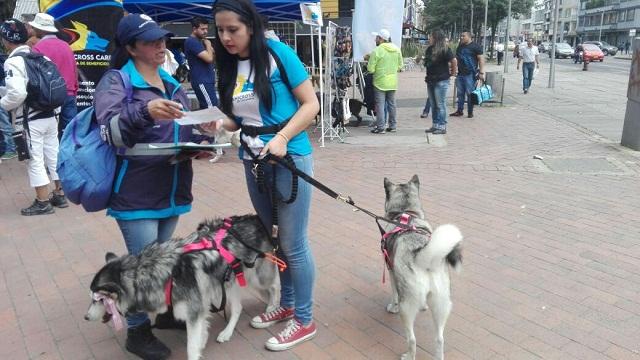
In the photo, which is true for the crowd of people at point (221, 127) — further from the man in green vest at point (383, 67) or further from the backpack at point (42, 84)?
the man in green vest at point (383, 67)

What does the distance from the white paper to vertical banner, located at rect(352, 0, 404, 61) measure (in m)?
7.76

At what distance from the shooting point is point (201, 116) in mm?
2428

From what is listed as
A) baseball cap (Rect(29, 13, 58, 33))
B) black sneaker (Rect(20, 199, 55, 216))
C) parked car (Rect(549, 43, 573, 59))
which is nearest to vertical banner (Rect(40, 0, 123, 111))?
baseball cap (Rect(29, 13, 58, 33))

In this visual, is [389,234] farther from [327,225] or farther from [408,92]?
[408,92]

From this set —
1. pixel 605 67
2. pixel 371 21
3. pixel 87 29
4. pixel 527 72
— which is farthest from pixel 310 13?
pixel 605 67

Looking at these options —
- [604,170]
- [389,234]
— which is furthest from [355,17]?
[389,234]

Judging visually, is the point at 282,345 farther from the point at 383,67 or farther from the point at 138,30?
the point at 383,67

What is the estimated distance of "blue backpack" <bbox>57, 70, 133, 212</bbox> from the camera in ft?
8.02

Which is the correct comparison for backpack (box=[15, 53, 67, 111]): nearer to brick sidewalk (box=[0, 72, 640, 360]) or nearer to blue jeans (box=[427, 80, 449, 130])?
brick sidewalk (box=[0, 72, 640, 360])

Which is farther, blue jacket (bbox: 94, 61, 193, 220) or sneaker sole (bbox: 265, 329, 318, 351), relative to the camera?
sneaker sole (bbox: 265, 329, 318, 351)

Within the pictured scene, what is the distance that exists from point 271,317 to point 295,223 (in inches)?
33.5

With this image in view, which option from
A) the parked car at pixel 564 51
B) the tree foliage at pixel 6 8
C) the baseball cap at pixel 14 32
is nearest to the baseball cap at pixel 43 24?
the baseball cap at pixel 14 32

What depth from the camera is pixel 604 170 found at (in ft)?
22.6

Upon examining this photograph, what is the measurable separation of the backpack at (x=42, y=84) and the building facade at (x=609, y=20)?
83670mm
